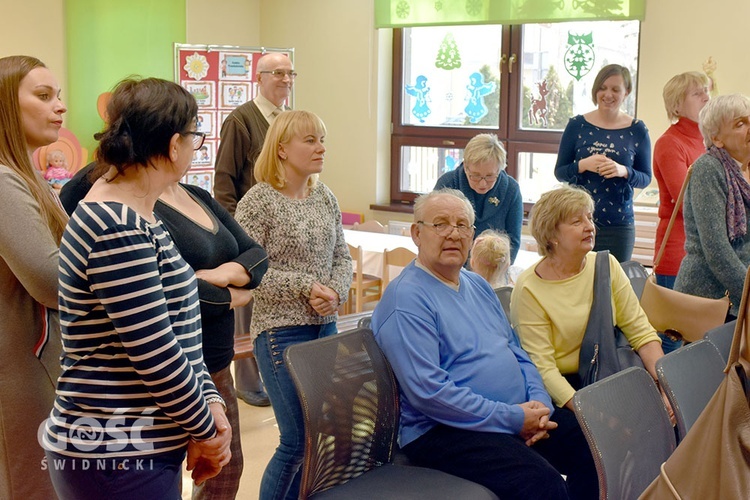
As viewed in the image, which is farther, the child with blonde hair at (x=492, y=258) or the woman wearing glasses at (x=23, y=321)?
the child with blonde hair at (x=492, y=258)

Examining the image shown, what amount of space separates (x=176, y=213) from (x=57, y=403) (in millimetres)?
606

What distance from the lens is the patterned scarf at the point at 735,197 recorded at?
10.4 feet

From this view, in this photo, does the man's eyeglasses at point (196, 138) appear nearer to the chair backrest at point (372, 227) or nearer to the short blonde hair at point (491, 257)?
the short blonde hair at point (491, 257)

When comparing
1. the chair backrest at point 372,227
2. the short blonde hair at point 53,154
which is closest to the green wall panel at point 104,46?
the short blonde hair at point 53,154

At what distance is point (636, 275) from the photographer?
362 cm

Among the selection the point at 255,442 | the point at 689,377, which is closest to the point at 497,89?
the point at 255,442

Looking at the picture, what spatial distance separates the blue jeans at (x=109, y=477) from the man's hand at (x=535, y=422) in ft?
3.91

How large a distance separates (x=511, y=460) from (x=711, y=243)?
1.26 metres

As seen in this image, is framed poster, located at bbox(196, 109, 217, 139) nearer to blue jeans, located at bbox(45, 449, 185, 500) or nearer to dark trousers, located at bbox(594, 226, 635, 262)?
dark trousers, located at bbox(594, 226, 635, 262)

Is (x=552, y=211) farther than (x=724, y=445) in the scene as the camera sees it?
Yes

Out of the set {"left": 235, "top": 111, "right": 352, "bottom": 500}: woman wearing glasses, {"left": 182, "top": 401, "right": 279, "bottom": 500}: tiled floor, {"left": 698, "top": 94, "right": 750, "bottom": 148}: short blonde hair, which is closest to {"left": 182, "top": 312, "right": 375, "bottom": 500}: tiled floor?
{"left": 182, "top": 401, "right": 279, "bottom": 500}: tiled floor

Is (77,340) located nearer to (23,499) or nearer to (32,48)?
(23,499)

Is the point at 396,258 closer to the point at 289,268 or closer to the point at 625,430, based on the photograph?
the point at 289,268

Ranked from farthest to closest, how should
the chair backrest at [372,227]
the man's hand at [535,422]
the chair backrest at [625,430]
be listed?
the chair backrest at [372,227] < the man's hand at [535,422] < the chair backrest at [625,430]
